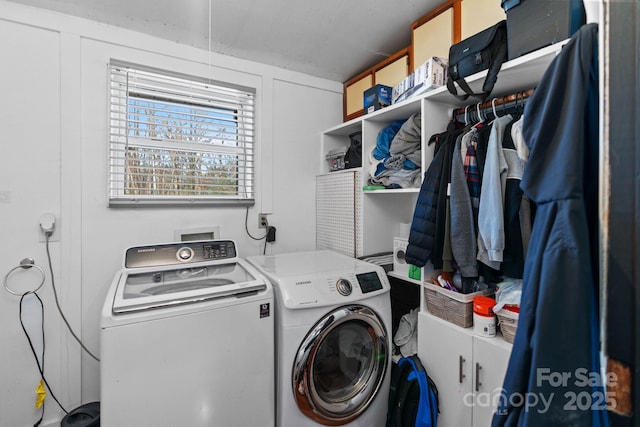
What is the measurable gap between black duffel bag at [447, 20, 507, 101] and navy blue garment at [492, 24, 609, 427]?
624 millimetres

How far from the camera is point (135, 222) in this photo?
1910mm

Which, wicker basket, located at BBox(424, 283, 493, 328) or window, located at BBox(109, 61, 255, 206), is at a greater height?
window, located at BBox(109, 61, 255, 206)

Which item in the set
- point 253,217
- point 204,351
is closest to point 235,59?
point 253,217

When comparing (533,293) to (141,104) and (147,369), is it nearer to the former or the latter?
(147,369)

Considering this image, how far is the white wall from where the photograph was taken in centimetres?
162

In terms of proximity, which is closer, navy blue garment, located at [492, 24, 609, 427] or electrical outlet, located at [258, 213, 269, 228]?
navy blue garment, located at [492, 24, 609, 427]

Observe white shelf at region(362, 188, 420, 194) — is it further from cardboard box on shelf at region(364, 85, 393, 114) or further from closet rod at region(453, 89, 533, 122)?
cardboard box on shelf at region(364, 85, 393, 114)

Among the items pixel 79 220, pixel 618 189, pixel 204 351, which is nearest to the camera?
pixel 618 189

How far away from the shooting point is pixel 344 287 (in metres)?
1.57

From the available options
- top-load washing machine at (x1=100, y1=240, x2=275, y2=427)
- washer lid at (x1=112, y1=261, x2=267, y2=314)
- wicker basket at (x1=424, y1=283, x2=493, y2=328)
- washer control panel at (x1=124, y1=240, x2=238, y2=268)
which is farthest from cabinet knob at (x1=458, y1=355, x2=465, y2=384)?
washer control panel at (x1=124, y1=240, x2=238, y2=268)

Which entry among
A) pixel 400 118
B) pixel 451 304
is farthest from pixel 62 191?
pixel 451 304

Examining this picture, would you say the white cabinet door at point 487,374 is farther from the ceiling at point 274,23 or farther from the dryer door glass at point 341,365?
the ceiling at point 274,23

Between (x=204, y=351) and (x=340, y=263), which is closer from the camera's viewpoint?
(x=204, y=351)

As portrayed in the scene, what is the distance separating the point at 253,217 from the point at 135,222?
30.6 inches
